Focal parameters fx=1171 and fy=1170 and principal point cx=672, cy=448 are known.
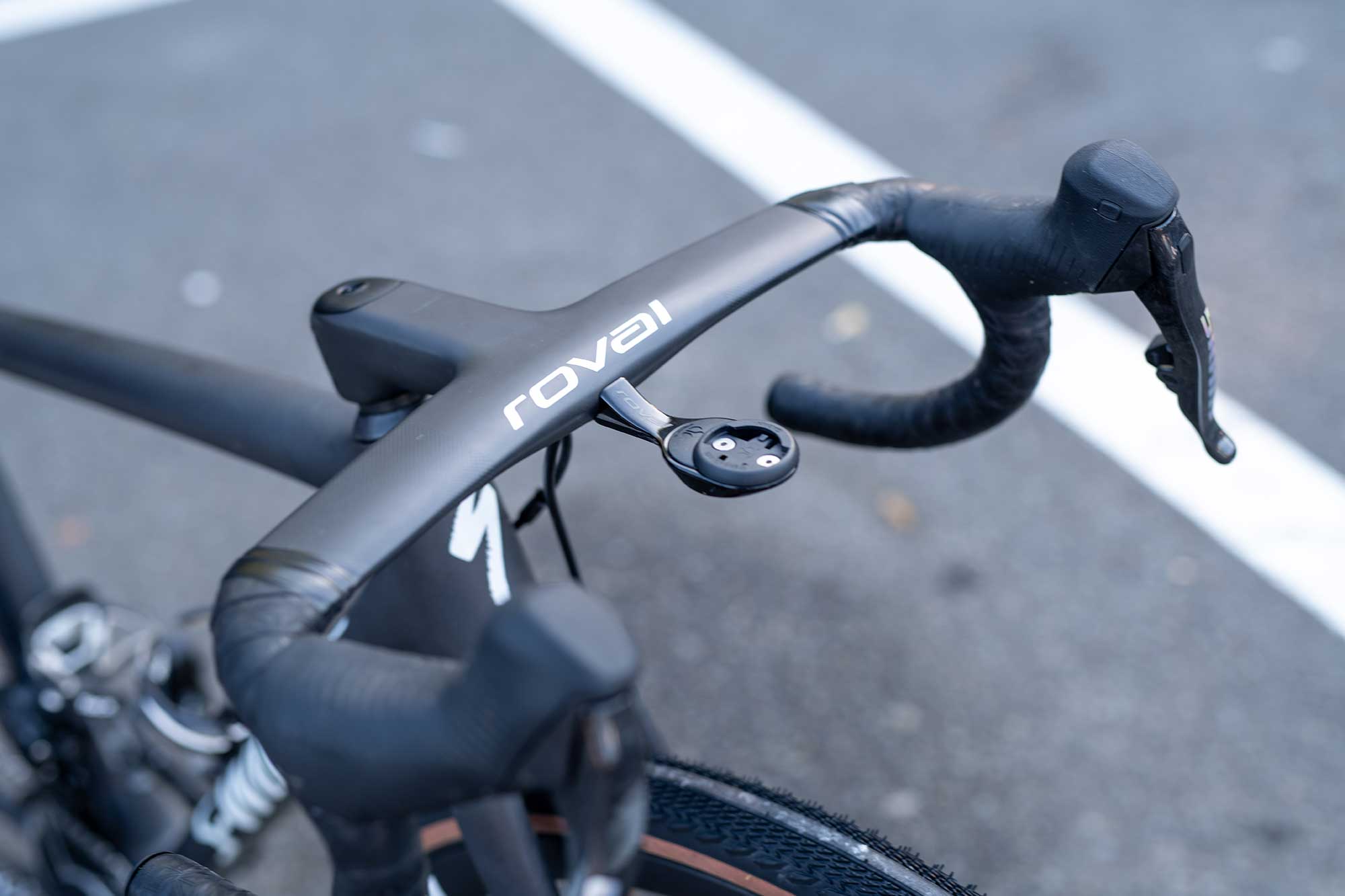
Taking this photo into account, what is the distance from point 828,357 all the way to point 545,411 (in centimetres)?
231

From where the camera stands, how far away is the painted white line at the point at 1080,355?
2459mm

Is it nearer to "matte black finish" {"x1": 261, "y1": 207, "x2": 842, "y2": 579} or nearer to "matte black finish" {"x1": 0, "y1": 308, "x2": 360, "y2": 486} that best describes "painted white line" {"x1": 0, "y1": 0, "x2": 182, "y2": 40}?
"matte black finish" {"x1": 0, "y1": 308, "x2": 360, "y2": 486}

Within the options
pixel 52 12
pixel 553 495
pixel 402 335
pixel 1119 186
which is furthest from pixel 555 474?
pixel 52 12

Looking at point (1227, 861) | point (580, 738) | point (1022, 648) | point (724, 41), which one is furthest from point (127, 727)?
point (724, 41)

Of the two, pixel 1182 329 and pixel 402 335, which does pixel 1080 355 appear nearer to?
pixel 1182 329

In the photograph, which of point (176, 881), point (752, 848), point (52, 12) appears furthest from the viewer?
point (52, 12)

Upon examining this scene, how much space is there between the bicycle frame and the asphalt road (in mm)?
1215

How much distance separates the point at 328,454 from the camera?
3.48 ft

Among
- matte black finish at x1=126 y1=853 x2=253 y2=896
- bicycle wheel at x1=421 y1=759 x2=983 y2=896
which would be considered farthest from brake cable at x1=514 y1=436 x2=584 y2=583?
matte black finish at x1=126 y1=853 x2=253 y2=896

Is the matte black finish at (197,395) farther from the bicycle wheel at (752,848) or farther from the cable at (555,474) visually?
the bicycle wheel at (752,848)

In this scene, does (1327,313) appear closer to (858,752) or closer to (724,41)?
(858,752)

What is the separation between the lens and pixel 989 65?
4.15 metres

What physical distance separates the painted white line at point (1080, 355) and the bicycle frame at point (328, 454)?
1935 millimetres

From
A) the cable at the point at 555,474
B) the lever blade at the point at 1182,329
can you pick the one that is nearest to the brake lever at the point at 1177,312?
the lever blade at the point at 1182,329
